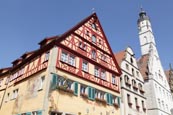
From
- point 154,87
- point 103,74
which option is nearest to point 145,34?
point 154,87

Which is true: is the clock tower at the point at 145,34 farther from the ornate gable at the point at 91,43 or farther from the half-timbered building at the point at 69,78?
the half-timbered building at the point at 69,78

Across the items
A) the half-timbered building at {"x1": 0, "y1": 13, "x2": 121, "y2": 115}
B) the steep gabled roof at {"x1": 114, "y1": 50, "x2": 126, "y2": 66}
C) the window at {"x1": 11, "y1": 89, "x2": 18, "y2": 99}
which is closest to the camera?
the half-timbered building at {"x1": 0, "y1": 13, "x2": 121, "y2": 115}

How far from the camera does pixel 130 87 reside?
25.4 metres

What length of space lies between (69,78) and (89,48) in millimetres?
5524

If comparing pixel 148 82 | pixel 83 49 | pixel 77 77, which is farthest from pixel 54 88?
pixel 148 82

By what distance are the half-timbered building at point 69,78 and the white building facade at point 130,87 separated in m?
1.51

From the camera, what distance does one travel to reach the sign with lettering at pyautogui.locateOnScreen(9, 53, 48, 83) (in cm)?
1729

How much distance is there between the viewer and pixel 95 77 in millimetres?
19969

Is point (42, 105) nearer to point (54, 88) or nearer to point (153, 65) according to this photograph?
point (54, 88)

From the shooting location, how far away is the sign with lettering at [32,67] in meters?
17.3

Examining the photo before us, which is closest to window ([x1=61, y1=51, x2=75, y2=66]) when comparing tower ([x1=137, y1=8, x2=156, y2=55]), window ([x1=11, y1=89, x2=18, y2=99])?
window ([x1=11, y1=89, x2=18, y2=99])

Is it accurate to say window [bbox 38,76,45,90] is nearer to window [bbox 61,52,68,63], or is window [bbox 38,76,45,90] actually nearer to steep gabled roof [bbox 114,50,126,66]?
window [bbox 61,52,68,63]

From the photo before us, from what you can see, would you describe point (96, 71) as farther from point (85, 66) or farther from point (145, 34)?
point (145, 34)

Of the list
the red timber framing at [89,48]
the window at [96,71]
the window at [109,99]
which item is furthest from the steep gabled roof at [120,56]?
the window at [109,99]
